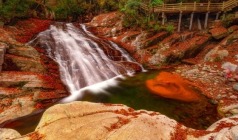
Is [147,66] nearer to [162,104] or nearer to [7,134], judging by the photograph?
[162,104]

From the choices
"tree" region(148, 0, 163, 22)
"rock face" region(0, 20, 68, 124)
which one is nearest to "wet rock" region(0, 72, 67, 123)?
"rock face" region(0, 20, 68, 124)

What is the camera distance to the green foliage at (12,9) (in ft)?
55.1

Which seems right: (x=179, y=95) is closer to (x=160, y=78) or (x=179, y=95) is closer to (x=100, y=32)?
(x=160, y=78)

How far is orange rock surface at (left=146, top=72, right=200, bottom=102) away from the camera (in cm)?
1282

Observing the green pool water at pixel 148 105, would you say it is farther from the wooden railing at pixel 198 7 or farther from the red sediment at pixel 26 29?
the wooden railing at pixel 198 7

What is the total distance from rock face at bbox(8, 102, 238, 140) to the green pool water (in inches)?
87.0

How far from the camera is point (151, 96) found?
1282 cm

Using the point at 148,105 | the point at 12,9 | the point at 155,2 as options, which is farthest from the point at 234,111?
the point at 12,9

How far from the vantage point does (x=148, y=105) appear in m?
11.7

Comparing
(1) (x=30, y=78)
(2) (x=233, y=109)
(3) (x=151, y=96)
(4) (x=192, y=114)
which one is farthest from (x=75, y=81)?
(2) (x=233, y=109)

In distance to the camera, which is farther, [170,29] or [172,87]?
[170,29]

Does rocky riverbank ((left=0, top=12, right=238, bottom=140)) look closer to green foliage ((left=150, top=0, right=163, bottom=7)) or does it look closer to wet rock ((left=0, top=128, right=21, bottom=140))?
wet rock ((left=0, top=128, right=21, bottom=140))

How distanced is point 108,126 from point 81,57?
34.0 feet

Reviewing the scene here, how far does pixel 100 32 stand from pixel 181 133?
1770cm
